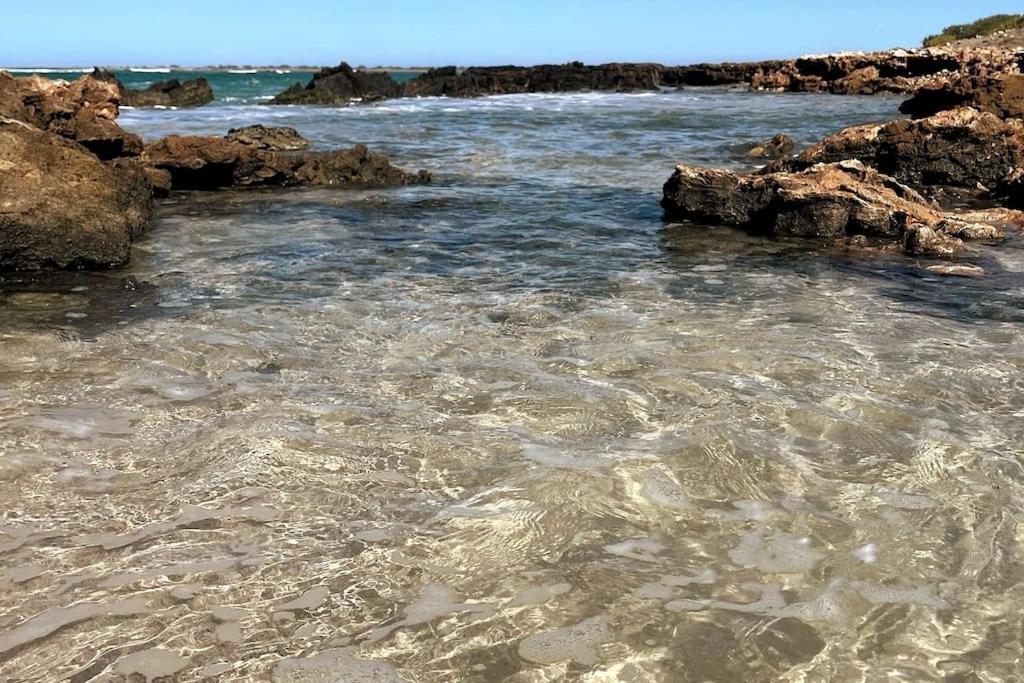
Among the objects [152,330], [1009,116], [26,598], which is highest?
[1009,116]

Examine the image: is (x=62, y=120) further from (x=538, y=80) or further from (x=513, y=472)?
(x=538, y=80)

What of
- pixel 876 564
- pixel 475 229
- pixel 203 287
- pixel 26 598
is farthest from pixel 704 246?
pixel 26 598

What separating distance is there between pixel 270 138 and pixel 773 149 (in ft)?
33.5

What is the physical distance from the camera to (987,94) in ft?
42.2

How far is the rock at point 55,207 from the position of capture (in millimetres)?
6844

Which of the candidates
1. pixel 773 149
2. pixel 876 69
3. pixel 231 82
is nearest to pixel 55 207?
pixel 773 149

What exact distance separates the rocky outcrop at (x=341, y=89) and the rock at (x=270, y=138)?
22991mm

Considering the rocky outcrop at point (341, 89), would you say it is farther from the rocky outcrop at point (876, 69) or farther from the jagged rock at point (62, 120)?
the jagged rock at point (62, 120)

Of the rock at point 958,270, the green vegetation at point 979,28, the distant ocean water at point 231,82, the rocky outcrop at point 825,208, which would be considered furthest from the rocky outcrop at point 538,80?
the rock at point 958,270

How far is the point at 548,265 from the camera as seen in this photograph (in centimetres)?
765

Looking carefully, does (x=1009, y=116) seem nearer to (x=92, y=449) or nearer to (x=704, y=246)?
(x=704, y=246)

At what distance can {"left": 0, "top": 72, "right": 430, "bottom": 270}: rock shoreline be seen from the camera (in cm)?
695

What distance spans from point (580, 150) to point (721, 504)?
46.3 ft

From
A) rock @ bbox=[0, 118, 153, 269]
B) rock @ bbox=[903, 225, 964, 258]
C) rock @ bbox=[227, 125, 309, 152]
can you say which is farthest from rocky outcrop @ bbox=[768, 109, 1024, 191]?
rock @ bbox=[227, 125, 309, 152]
